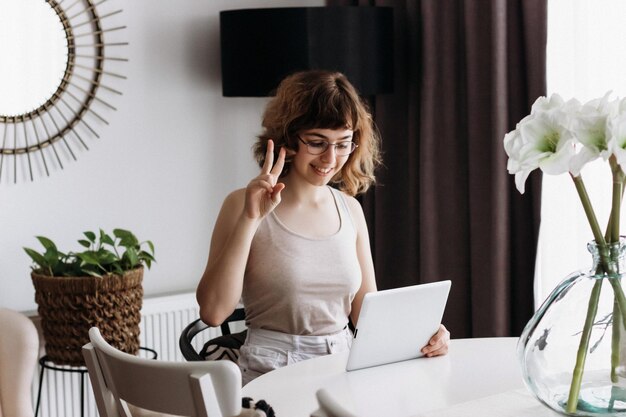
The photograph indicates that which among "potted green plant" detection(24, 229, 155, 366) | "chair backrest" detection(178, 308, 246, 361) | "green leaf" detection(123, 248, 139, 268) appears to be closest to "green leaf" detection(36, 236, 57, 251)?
"potted green plant" detection(24, 229, 155, 366)

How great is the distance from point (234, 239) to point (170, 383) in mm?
802

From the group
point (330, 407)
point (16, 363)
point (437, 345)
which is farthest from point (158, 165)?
point (330, 407)

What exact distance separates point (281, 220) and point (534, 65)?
1.02 metres

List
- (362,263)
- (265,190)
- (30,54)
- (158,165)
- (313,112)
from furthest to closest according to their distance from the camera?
1. (158,165)
2. (30,54)
3. (362,263)
4. (313,112)
5. (265,190)

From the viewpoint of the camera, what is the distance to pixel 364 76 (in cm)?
312

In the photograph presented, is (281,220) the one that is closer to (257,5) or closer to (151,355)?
(151,355)

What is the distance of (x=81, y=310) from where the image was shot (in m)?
2.74

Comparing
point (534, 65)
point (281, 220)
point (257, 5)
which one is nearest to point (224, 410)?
point (281, 220)

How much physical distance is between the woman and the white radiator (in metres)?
1.03

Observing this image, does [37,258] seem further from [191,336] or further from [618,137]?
[618,137]

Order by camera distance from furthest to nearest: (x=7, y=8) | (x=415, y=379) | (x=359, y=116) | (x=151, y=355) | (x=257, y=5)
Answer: (x=257, y=5), (x=151, y=355), (x=7, y=8), (x=359, y=116), (x=415, y=379)

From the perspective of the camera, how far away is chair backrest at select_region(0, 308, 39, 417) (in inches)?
100

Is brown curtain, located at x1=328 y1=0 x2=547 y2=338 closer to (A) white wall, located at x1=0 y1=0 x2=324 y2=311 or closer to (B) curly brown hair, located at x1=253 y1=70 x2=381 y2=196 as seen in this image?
(A) white wall, located at x1=0 y1=0 x2=324 y2=311

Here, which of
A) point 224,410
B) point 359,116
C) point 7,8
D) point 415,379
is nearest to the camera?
point 224,410
